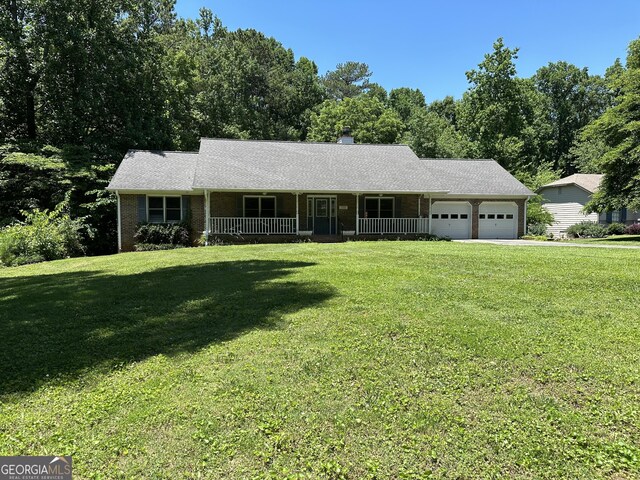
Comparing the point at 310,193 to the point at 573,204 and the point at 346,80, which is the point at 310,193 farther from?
the point at 346,80

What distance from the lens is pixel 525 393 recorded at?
11.3ft

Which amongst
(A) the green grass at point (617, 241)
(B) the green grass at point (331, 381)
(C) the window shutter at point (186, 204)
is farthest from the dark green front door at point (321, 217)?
(B) the green grass at point (331, 381)

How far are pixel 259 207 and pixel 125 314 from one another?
46.9 ft

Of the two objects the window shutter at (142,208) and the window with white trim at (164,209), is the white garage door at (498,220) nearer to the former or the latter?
the window with white trim at (164,209)

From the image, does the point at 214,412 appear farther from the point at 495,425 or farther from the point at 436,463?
the point at 495,425

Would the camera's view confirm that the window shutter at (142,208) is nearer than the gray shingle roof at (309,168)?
Yes

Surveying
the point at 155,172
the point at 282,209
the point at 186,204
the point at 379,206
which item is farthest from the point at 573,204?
the point at 155,172

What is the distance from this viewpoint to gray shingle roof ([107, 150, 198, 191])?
18328 millimetres

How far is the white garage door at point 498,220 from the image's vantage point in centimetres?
2242

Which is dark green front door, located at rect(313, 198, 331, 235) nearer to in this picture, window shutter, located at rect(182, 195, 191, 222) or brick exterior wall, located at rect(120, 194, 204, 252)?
window shutter, located at rect(182, 195, 191, 222)

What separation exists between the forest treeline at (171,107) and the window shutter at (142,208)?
2.36 metres

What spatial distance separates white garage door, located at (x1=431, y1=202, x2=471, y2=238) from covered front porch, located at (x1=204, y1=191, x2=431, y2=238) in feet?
3.68

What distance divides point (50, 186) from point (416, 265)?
19.8 m

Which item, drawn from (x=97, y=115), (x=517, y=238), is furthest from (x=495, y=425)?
(x=97, y=115)
